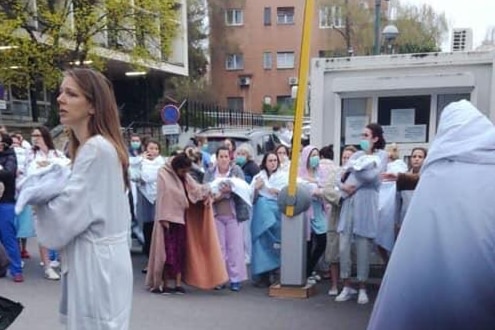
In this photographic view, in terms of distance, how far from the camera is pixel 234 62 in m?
44.0

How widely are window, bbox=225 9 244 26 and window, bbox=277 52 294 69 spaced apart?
3877mm

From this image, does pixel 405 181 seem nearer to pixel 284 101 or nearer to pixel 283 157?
pixel 283 157

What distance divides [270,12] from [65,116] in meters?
42.6

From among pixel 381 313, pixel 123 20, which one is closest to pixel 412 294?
pixel 381 313

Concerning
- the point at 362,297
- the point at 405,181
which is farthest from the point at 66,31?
the point at 405,181

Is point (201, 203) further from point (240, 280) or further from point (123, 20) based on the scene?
point (123, 20)

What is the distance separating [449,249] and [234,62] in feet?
142

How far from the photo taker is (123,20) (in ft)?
64.5

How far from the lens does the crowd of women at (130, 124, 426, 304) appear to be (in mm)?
5996

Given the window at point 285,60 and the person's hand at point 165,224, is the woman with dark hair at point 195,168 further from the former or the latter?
the window at point 285,60

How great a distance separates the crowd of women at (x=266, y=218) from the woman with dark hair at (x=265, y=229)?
0.5 inches

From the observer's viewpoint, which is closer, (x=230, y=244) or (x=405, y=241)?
(x=405, y=241)

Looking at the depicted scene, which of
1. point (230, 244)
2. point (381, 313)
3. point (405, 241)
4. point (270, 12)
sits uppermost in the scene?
point (270, 12)

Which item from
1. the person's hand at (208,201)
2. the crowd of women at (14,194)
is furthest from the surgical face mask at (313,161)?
the crowd of women at (14,194)
